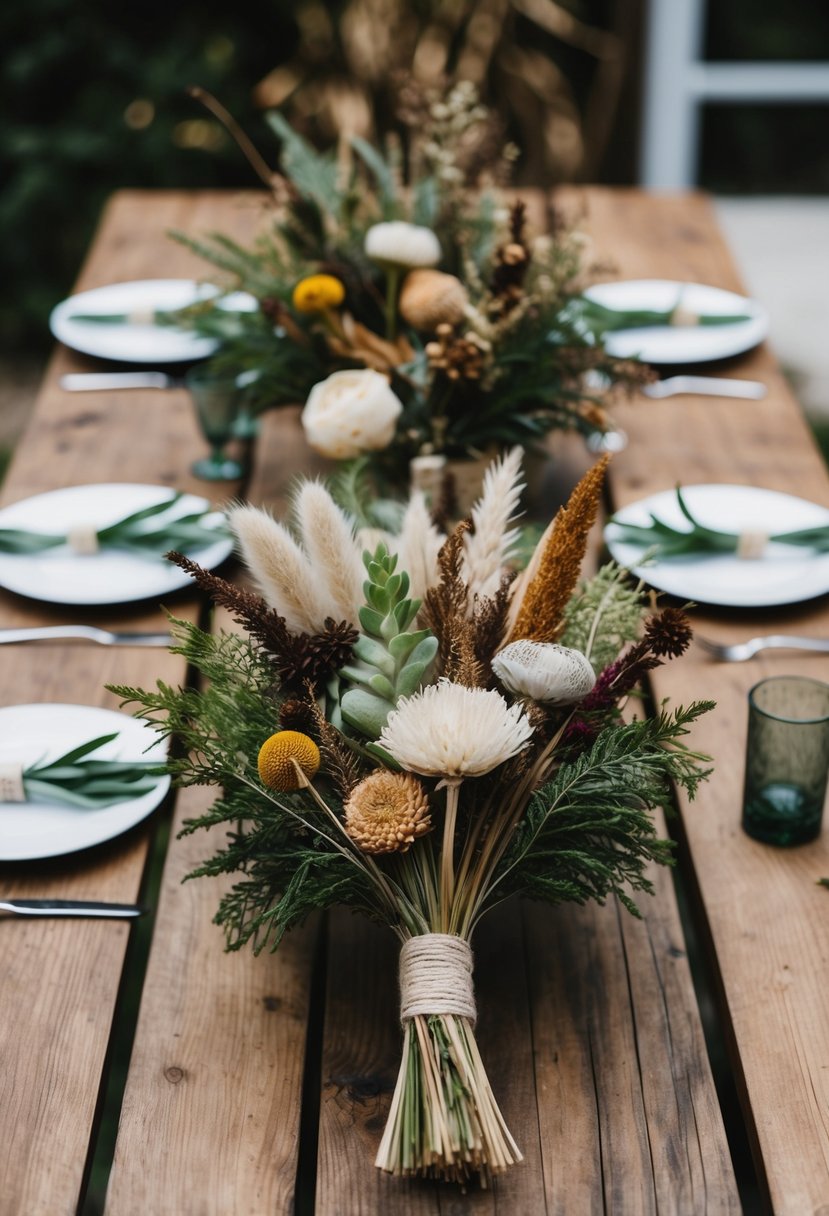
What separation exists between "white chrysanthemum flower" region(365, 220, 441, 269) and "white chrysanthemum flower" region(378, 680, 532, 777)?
82 centimetres

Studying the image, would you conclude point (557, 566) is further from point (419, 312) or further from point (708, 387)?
point (708, 387)

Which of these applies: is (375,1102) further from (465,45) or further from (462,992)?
(465,45)

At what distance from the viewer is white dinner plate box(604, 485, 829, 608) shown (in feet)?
4.80

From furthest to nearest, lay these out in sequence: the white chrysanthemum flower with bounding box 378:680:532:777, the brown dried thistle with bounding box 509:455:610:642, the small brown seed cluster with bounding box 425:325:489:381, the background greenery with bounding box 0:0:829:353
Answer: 1. the background greenery with bounding box 0:0:829:353
2. the small brown seed cluster with bounding box 425:325:489:381
3. the brown dried thistle with bounding box 509:455:610:642
4. the white chrysanthemum flower with bounding box 378:680:532:777

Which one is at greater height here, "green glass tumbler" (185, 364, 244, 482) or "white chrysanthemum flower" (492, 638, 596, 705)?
"green glass tumbler" (185, 364, 244, 482)

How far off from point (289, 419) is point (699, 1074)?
49.0 inches

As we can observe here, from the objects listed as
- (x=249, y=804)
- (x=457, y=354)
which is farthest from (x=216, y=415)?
(x=249, y=804)

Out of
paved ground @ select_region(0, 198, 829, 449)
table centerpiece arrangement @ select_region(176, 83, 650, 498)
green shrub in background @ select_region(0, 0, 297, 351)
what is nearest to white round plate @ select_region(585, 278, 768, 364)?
table centerpiece arrangement @ select_region(176, 83, 650, 498)

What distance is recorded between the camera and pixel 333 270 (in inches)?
64.9

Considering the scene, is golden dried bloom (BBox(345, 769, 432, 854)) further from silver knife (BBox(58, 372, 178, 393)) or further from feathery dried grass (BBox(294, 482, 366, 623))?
silver knife (BBox(58, 372, 178, 393))

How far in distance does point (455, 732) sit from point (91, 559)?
2.61 feet

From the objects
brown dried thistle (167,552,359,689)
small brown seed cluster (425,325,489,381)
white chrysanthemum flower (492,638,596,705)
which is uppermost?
small brown seed cluster (425,325,489,381)

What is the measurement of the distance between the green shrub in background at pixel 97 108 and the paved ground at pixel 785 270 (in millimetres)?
419

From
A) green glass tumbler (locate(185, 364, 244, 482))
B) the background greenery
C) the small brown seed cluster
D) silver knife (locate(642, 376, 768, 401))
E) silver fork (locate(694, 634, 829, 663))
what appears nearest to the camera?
silver fork (locate(694, 634, 829, 663))
